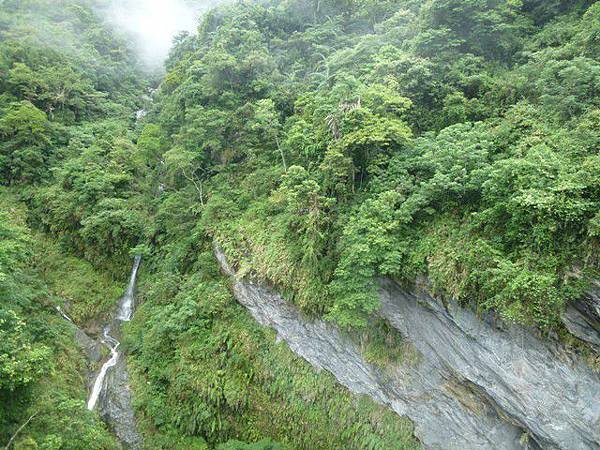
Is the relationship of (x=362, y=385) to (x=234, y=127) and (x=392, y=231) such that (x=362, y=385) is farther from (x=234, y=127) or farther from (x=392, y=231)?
(x=234, y=127)

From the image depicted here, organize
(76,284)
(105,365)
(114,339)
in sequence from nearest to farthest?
(105,365), (114,339), (76,284)

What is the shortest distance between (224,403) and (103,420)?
14.2 ft

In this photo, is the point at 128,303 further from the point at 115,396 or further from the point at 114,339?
the point at 115,396

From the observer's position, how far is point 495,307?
7.96m

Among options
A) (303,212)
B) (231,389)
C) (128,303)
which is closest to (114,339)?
(128,303)

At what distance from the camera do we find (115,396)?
12.8 m

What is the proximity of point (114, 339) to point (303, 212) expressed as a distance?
1011cm

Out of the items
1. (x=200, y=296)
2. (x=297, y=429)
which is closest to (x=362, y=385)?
(x=297, y=429)

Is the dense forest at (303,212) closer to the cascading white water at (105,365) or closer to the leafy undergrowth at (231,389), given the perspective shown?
the leafy undergrowth at (231,389)

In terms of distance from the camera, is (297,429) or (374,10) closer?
(297,429)

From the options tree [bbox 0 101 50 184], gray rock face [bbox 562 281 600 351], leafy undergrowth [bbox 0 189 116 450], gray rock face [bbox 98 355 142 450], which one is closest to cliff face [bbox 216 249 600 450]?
gray rock face [bbox 562 281 600 351]

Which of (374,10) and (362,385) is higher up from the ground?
(374,10)

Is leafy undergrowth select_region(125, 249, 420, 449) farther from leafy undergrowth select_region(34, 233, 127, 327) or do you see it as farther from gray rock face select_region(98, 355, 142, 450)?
leafy undergrowth select_region(34, 233, 127, 327)

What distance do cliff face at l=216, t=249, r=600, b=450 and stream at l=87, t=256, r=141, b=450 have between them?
6.16 meters
